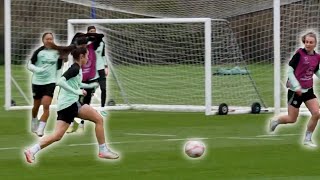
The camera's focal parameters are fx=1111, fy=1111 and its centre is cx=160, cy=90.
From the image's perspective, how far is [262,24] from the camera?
84.9 feet

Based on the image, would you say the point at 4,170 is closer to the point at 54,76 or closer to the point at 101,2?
the point at 54,76

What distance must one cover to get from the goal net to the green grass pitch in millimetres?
3001

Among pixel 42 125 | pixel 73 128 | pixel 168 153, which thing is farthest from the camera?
pixel 73 128

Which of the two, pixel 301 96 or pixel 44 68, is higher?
pixel 44 68

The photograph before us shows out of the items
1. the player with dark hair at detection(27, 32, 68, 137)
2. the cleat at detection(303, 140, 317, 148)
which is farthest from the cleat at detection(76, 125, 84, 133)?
the cleat at detection(303, 140, 317, 148)

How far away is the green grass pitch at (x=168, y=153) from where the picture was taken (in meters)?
13.3

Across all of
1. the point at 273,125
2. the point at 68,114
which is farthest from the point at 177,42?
the point at 68,114

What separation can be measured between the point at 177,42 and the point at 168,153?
1139 cm

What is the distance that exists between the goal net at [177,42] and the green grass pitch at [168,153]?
3001 millimetres

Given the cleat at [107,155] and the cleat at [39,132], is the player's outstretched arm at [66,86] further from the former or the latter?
the cleat at [39,132]

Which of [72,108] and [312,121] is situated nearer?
[72,108]

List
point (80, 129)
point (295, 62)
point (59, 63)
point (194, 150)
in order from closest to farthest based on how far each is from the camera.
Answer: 1. point (194, 150)
2. point (295, 62)
3. point (59, 63)
4. point (80, 129)

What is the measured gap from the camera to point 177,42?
26.8m

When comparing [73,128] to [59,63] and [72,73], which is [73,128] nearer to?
[59,63]
